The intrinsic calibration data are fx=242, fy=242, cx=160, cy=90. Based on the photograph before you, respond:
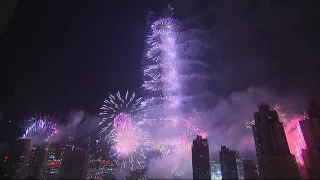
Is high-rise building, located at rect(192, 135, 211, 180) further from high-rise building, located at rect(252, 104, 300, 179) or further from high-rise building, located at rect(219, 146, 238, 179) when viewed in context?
high-rise building, located at rect(252, 104, 300, 179)

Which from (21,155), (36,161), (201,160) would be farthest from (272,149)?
(21,155)

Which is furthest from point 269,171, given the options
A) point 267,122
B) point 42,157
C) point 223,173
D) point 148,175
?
point 42,157

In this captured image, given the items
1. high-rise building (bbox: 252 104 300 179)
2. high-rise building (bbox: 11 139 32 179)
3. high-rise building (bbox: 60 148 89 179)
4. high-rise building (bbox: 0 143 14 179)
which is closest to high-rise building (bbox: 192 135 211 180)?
high-rise building (bbox: 252 104 300 179)

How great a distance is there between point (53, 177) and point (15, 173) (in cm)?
4523

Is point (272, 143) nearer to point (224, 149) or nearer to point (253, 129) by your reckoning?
point (253, 129)

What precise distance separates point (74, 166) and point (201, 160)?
8949 cm

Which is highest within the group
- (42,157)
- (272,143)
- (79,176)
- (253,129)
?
(253,129)

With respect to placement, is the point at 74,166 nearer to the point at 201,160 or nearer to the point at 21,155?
the point at 21,155

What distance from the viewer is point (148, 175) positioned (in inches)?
7490

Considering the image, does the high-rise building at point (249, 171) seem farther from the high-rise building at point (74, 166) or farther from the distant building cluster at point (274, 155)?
the high-rise building at point (74, 166)

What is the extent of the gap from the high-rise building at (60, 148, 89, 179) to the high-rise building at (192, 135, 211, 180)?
7829 cm

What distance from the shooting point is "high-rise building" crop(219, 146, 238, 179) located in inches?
7288

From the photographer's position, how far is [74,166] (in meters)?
151

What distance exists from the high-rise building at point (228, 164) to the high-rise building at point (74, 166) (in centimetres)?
10299
